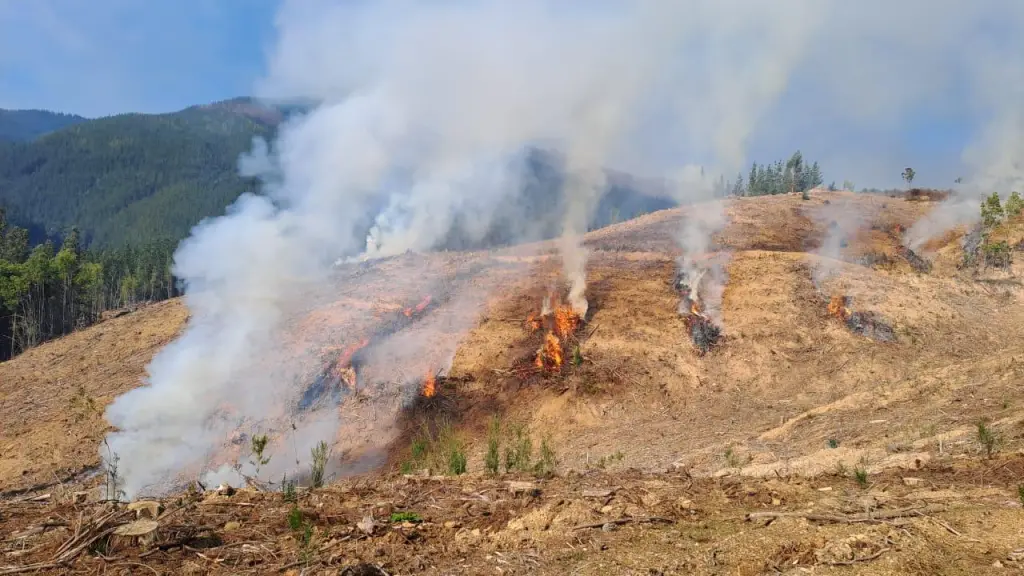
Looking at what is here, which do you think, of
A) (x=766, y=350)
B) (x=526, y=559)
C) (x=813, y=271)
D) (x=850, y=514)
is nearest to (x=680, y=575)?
(x=526, y=559)

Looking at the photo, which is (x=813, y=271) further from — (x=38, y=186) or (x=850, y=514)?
(x=38, y=186)

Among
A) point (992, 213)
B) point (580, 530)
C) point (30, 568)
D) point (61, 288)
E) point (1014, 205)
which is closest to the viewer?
point (30, 568)

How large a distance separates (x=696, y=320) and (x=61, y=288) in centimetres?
5325

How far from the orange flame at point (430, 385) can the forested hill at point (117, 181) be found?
117 meters

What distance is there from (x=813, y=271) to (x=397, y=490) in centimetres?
2271

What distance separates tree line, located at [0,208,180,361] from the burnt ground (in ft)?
50.8

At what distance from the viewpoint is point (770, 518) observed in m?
6.74

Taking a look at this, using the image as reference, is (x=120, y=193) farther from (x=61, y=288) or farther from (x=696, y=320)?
(x=696, y=320)

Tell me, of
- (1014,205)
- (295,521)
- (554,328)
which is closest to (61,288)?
(554,328)

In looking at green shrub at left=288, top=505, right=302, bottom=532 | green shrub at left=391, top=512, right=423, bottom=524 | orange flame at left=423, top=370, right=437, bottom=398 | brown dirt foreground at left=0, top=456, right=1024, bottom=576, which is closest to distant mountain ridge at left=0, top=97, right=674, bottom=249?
orange flame at left=423, top=370, right=437, bottom=398

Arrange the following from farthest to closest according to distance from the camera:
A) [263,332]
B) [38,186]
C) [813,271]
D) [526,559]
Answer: [38,186]
[813,271]
[263,332]
[526,559]

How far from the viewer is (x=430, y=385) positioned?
19.6 m

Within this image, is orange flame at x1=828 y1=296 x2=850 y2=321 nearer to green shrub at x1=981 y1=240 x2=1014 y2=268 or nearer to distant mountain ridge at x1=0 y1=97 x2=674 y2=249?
green shrub at x1=981 y1=240 x2=1014 y2=268

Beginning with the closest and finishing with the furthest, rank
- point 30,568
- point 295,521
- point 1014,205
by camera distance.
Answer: point 30,568
point 295,521
point 1014,205
